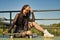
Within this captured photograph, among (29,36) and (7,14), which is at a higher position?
(7,14)

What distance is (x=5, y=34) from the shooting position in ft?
10.1

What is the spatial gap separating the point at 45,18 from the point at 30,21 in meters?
1.35

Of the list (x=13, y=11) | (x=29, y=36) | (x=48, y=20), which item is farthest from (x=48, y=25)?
(x=29, y=36)

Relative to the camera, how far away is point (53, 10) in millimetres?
4379

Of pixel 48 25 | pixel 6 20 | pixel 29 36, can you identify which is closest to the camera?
pixel 29 36

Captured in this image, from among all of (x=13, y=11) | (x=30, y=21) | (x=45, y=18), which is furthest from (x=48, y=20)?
(x=30, y=21)

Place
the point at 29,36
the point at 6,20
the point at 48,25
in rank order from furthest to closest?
the point at 6,20 → the point at 48,25 → the point at 29,36

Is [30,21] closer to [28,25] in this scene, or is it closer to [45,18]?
[28,25]

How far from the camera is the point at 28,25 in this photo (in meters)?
3.02

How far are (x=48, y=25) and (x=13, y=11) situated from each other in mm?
932

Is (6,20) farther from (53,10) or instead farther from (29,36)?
(29,36)

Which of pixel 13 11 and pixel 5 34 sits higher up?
pixel 13 11

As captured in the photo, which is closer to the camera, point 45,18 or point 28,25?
point 28,25

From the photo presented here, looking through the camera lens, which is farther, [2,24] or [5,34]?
[2,24]
